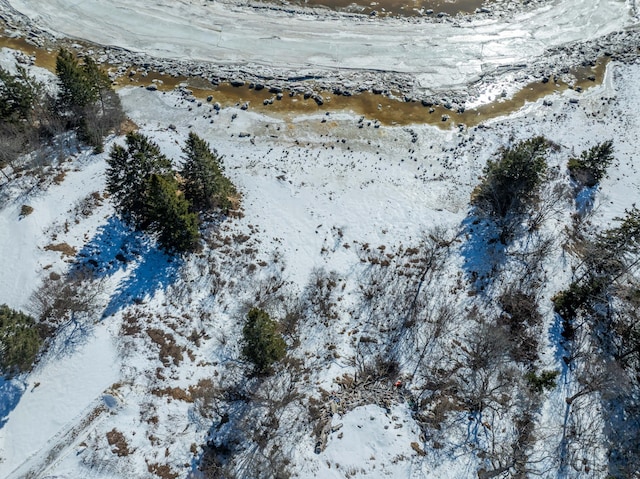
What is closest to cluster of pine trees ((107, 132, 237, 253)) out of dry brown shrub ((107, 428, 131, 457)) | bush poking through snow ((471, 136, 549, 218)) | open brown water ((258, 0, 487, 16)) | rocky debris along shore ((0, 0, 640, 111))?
dry brown shrub ((107, 428, 131, 457))

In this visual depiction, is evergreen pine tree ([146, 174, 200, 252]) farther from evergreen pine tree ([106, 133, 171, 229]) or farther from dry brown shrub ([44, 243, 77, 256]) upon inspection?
dry brown shrub ([44, 243, 77, 256])

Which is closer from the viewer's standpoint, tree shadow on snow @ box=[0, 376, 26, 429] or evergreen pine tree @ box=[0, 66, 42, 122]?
tree shadow on snow @ box=[0, 376, 26, 429]

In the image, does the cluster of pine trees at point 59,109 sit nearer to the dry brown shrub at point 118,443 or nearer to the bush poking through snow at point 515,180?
the dry brown shrub at point 118,443

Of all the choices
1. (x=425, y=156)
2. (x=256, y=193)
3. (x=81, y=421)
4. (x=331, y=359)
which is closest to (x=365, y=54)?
(x=425, y=156)

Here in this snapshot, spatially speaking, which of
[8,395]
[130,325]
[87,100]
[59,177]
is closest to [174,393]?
[130,325]

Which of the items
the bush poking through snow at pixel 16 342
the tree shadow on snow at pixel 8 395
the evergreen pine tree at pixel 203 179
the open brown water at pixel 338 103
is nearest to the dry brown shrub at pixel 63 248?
the bush poking through snow at pixel 16 342

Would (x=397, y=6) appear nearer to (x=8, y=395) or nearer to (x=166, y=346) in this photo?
(x=166, y=346)

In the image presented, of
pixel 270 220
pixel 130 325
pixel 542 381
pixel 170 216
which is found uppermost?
pixel 170 216
